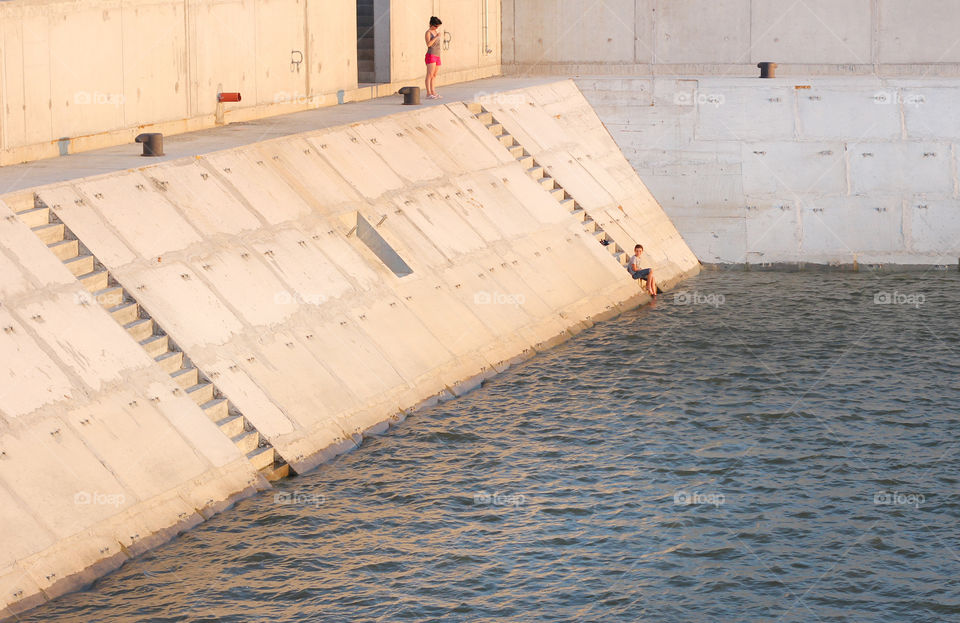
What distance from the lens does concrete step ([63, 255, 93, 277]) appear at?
74.0 ft

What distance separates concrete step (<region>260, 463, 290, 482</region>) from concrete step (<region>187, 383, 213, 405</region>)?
61.6 inches

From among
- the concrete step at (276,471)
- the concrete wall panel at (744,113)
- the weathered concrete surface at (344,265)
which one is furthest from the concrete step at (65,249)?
the concrete wall panel at (744,113)

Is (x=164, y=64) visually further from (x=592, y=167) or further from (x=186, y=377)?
(x=592, y=167)

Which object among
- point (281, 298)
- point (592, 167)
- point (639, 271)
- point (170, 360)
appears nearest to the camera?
point (170, 360)

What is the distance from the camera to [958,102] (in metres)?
39.5

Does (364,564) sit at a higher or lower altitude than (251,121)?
lower

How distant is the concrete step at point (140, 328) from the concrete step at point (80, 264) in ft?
4.08

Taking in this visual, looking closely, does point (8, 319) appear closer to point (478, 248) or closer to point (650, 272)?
point (478, 248)

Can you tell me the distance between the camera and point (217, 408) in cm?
2194

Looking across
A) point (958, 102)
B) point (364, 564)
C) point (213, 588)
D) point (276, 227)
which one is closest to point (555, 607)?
point (364, 564)

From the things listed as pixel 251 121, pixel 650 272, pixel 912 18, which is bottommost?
pixel 650 272

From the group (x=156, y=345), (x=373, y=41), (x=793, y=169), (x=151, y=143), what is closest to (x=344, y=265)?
(x=151, y=143)

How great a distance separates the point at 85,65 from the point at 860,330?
17.4 m

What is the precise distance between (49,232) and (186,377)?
3451mm
